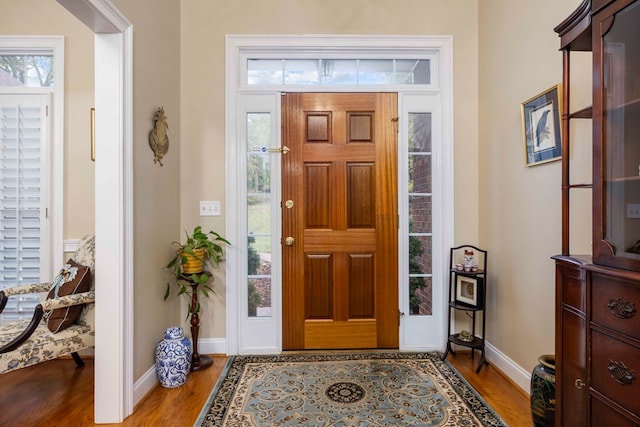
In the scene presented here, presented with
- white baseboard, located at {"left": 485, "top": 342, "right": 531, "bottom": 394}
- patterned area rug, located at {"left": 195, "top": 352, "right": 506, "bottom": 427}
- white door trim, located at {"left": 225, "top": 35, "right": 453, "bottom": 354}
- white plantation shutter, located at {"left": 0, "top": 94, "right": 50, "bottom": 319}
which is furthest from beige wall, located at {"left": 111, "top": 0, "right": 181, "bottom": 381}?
white baseboard, located at {"left": 485, "top": 342, "right": 531, "bottom": 394}

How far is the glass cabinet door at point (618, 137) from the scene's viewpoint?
3.58 feet

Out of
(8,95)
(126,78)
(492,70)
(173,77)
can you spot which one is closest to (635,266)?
(492,70)

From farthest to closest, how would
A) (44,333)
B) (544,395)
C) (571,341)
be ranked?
1. (44,333)
2. (544,395)
3. (571,341)

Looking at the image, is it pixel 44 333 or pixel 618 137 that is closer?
pixel 618 137

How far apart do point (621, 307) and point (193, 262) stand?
2.33 meters

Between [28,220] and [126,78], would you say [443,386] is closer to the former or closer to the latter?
[126,78]

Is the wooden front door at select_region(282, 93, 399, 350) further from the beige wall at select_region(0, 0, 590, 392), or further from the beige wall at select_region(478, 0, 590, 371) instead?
the beige wall at select_region(478, 0, 590, 371)

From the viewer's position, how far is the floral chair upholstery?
5.53ft

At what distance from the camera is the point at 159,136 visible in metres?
2.21

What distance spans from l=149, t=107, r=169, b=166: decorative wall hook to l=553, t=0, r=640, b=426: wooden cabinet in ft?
7.79

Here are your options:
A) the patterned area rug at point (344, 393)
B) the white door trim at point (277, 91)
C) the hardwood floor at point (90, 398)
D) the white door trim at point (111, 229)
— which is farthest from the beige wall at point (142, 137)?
the patterned area rug at point (344, 393)

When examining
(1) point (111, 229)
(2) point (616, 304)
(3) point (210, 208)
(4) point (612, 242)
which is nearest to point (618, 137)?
(4) point (612, 242)

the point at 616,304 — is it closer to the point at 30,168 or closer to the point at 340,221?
the point at 340,221

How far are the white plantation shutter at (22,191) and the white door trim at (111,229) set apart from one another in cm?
117
